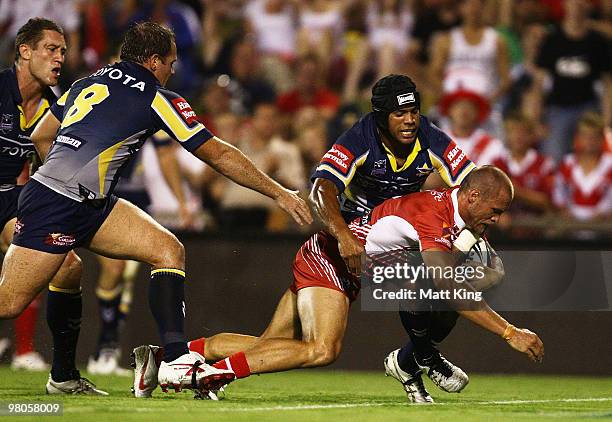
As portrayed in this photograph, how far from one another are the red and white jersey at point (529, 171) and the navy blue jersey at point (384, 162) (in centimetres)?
399

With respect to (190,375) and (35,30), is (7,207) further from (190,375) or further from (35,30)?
(190,375)

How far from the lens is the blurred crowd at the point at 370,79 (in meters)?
12.1

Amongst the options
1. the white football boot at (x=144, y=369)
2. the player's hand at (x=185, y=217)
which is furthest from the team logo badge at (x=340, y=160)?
the player's hand at (x=185, y=217)

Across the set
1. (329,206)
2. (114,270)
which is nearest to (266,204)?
(114,270)

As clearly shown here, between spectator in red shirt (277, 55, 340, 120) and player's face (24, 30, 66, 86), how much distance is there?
18.2 ft

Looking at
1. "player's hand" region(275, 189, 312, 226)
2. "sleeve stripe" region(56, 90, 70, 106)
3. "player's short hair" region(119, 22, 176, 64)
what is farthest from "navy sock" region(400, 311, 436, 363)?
"sleeve stripe" region(56, 90, 70, 106)

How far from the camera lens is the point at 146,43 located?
7.50m

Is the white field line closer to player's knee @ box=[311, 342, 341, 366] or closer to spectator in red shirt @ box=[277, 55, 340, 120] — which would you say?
player's knee @ box=[311, 342, 341, 366]

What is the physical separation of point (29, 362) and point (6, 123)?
3039 millimetres

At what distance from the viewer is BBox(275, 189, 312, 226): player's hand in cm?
714

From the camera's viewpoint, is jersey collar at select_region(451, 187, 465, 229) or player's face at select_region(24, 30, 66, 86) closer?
jersey collar at select_region(451, 187, 465, 229)

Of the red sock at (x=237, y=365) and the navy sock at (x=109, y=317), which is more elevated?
the red sock at (x=237, y=365)

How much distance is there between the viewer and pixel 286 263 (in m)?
11.3

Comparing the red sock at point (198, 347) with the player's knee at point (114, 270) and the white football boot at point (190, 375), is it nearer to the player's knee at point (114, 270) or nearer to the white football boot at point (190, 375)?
the white football boot at point (190, 375)
